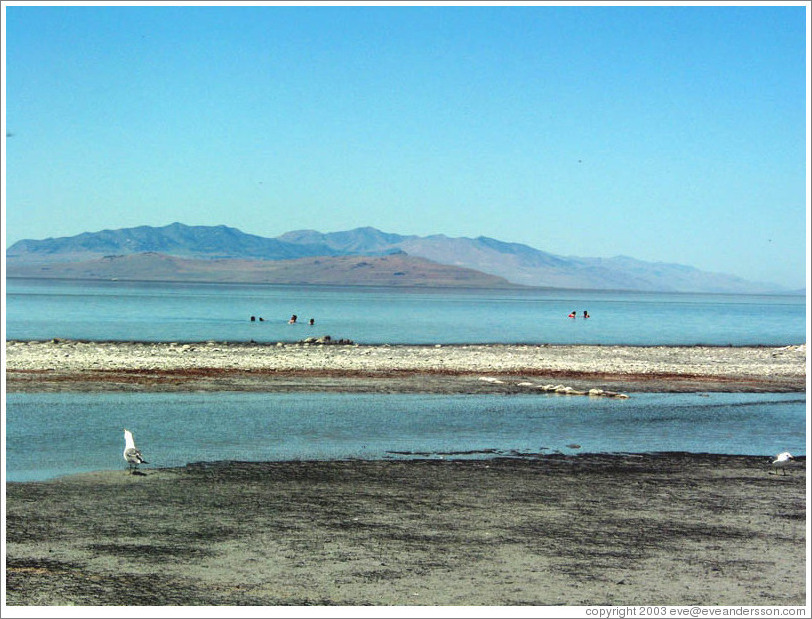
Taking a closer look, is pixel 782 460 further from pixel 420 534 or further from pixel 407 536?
pixel 407 536

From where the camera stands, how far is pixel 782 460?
1725 cm

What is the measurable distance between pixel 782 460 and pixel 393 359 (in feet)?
67.1

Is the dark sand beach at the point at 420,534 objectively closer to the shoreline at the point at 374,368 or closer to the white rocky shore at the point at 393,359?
the shoreline at the point at 374,368

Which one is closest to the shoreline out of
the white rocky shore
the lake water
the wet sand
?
the white rocky shore

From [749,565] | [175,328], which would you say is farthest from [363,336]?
[749,565]

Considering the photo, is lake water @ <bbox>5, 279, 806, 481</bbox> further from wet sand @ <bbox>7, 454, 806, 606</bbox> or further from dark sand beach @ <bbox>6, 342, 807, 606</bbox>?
wet sand @ <bbox>7, 454, 806, 606</bbox>

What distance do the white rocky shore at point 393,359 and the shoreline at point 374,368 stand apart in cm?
4

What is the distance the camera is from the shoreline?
28031mm

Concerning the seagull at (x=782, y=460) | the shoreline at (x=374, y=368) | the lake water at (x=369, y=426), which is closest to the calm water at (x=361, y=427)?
the lake water at (x=369, y=426)

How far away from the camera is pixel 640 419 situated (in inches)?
910

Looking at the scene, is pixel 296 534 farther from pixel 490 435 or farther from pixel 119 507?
pixel 490 435

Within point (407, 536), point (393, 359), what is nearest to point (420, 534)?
point (407, 536)

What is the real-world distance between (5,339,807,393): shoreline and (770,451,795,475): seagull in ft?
36.1

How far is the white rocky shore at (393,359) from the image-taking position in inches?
1281
